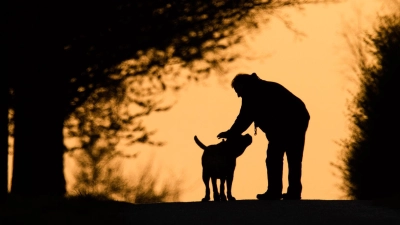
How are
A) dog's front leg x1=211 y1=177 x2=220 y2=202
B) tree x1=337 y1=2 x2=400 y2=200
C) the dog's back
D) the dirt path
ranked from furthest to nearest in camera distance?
tree x1=337 y1=2 x2=400 y2=200, dog's front leg x1=211 y1=177 x2=220 y2=202, the dog's back, the dirt path

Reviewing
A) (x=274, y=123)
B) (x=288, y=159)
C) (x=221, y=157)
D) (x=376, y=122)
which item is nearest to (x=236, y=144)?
(x=221, y=157)

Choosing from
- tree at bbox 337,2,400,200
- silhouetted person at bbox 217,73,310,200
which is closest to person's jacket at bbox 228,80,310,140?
silhouetted person at bbox 217,73,310,200

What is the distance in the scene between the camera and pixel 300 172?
44.4 ft

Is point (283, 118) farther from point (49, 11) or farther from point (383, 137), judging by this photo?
point (383, 137)

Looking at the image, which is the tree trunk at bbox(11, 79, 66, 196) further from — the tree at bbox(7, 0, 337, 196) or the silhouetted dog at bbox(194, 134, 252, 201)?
the silhouetted dog at bbox(194, 134, 252, 201)

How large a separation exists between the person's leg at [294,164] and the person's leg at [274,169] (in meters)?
0.15

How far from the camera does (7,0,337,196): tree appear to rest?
55.0 ft

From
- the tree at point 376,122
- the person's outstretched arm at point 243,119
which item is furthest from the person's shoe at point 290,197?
the tree at point 376,122

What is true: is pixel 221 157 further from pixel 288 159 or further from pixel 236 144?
pixel 288 159

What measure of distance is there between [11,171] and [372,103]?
8523 mm

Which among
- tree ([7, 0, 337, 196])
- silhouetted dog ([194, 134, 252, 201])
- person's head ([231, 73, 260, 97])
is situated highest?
tree ([7, 0, 337, 196])

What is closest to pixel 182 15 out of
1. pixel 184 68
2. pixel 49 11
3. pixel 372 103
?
pixel 184 68

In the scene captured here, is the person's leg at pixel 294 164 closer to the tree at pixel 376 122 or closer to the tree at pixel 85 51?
the tree at pixel 85 51

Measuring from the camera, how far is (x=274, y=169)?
1331 centimetres
